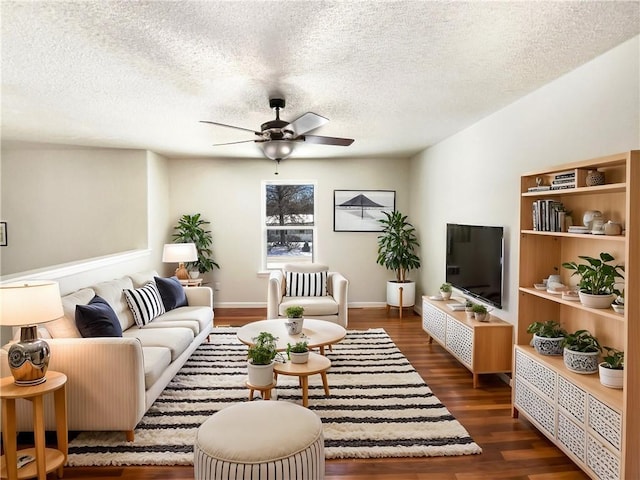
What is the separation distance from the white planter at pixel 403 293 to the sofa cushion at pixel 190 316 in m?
2.78

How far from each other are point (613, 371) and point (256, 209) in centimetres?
535

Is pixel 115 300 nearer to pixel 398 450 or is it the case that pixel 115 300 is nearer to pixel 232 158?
pixel 398 450

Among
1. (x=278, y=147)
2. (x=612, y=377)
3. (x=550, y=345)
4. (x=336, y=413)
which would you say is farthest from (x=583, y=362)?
(x=278, y=147)

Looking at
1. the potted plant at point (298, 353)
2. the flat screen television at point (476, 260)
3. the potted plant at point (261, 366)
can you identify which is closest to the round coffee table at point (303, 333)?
the potted plant at point (298, 353)

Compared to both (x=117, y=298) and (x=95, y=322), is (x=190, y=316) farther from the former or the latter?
(x=95, y=322)

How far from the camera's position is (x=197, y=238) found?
6449 mm

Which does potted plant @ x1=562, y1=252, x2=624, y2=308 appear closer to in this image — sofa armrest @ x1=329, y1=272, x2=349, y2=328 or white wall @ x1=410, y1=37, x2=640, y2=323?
white wall @ x1=410, y1=37, x2=640, y2=323

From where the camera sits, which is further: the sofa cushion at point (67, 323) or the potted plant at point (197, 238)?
the potted plant at point (197, 238)

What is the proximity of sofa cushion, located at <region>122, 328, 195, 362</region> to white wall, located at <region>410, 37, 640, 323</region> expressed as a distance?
2.86 metres

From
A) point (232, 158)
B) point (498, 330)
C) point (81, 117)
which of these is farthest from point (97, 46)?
point (232, 158)

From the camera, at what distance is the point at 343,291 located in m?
5.06

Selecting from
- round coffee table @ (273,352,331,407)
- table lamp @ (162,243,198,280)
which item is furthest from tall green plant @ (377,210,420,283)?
round coffee table @ (273,352,331,407)

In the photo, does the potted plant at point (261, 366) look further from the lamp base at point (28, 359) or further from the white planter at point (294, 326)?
the lamp base at point (28, 359)

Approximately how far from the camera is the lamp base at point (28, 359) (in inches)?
90.3
